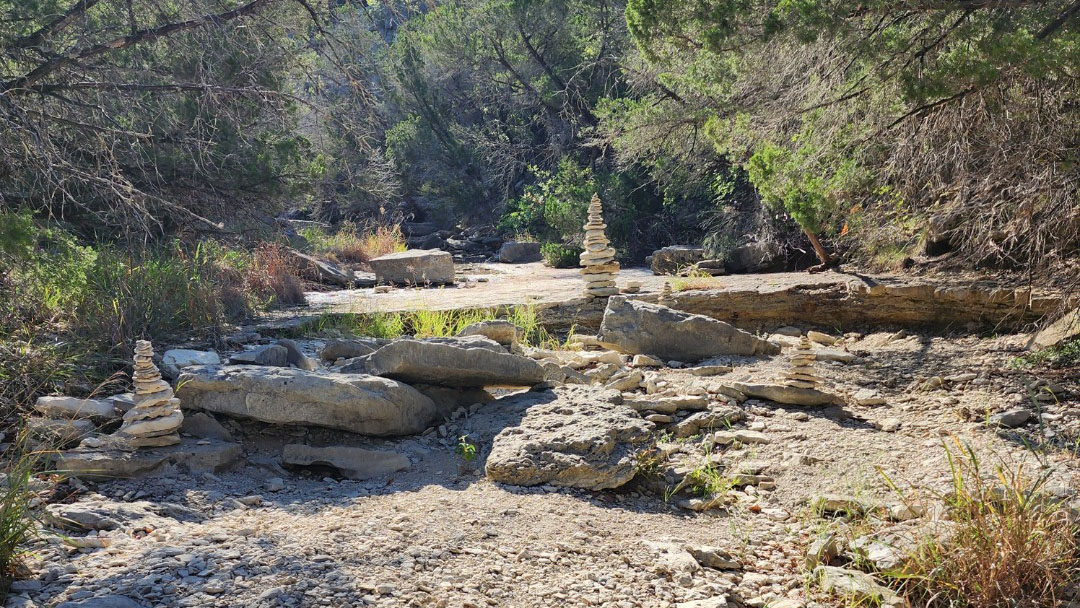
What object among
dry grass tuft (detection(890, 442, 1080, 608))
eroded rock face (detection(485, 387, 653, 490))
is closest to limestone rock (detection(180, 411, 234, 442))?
eroded rock face (detection(485, 387, 653, 490))

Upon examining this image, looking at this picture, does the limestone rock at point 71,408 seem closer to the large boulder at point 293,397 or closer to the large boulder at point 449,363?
the large boulder at point 293,397

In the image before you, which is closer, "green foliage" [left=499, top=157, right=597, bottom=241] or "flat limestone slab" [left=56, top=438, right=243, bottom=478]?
"flat limestone slab" [left=56, top=438, right=243, bottom=478]

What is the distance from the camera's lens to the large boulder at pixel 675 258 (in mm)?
11992

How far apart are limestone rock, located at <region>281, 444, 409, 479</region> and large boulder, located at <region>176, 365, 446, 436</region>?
0.17 m

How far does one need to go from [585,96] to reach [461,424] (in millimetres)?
12676

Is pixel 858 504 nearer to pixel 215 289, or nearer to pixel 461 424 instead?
pixel 461 424

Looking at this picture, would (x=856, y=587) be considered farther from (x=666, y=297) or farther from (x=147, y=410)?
(x=666, y=297)

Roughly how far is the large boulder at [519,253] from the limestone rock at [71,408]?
39.3 ft

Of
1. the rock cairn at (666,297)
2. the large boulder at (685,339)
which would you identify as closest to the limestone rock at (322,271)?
the rock cairn at (666,297)

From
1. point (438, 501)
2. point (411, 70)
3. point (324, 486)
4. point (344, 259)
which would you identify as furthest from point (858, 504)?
point (411, 70)

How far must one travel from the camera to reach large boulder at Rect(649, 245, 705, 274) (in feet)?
39.3

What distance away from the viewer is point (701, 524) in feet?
13.3

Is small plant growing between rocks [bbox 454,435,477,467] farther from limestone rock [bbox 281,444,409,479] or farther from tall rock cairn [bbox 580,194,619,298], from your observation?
tall rock cairn [bbox 580,194,619,298]

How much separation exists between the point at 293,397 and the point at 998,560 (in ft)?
11.1
